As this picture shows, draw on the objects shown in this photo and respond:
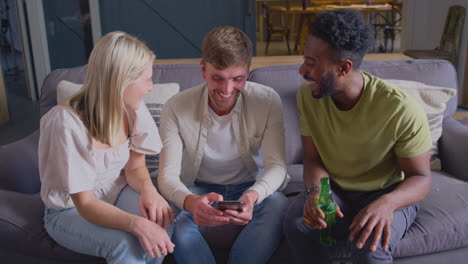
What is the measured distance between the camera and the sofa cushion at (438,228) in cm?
163

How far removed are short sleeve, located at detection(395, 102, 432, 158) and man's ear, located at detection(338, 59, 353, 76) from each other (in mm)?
241

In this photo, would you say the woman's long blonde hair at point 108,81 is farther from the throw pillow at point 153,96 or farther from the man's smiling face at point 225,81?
the throw pillow at point 153,96

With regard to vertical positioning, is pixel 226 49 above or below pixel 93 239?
above

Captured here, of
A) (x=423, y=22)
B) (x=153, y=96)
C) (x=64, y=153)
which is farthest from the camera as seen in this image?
(x=423, y=22)

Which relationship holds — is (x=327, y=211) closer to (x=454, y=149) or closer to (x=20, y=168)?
(x=454, y=149)

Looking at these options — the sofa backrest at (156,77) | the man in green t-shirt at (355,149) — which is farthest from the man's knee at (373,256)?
the sofa backrest at (156,77)

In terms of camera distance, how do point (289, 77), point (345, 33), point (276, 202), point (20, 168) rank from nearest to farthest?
point (345, 33), point (276, 202), point (20, 168), point (289, 77)

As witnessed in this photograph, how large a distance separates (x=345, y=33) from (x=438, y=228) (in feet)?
2.65

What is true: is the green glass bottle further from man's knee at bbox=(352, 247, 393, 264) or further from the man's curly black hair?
the man's curly black hair

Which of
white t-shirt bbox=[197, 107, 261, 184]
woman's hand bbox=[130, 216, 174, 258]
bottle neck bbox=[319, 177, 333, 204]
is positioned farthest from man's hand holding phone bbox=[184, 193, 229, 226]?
bottle neck bbox=[319, 177, 333, 204]

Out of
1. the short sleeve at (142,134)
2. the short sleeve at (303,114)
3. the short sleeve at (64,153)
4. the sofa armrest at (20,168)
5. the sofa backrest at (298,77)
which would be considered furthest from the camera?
the sofa backrest at (298,77)

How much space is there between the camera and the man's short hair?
157 centimetres

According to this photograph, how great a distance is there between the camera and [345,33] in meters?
1.51

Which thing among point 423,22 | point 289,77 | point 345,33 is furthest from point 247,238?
point 423,22
